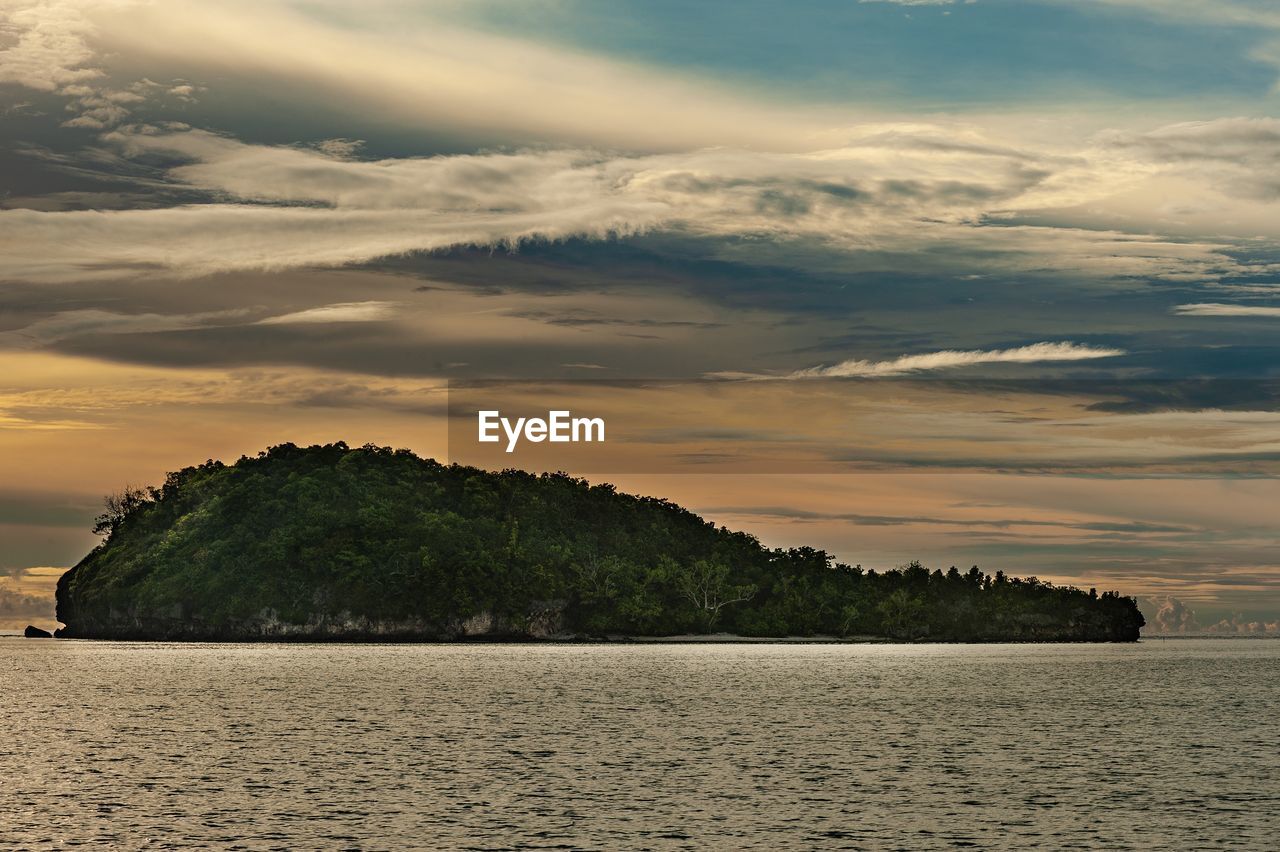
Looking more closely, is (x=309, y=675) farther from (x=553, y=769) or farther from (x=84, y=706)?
(x=553, y=769)

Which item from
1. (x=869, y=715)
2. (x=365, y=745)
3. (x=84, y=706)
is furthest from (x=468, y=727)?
(x=84, y=706)

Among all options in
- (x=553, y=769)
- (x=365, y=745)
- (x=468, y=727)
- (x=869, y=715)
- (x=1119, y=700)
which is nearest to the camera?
(x=553, y=769)

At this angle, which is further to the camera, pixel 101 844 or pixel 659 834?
pixel 659 834

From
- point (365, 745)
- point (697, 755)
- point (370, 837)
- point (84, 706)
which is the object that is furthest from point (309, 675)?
point (370, 837)

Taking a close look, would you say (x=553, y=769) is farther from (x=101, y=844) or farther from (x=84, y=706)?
(x=84, y=706)

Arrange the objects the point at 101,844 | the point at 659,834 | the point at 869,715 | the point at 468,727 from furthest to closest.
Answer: the point at 869,715
the point at 468,727
the point at 659,834
the point at 101,844

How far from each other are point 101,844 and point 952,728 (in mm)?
71834

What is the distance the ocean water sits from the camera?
5547 centimetres

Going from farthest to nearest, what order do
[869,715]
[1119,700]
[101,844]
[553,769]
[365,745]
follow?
[1119,700], [869,715], [365,745], [553,769], [101,844]

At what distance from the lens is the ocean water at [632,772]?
5547 centimetres

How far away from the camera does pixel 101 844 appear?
51625 mm

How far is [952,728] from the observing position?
350ft

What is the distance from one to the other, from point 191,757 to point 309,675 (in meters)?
107

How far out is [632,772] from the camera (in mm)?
76250
